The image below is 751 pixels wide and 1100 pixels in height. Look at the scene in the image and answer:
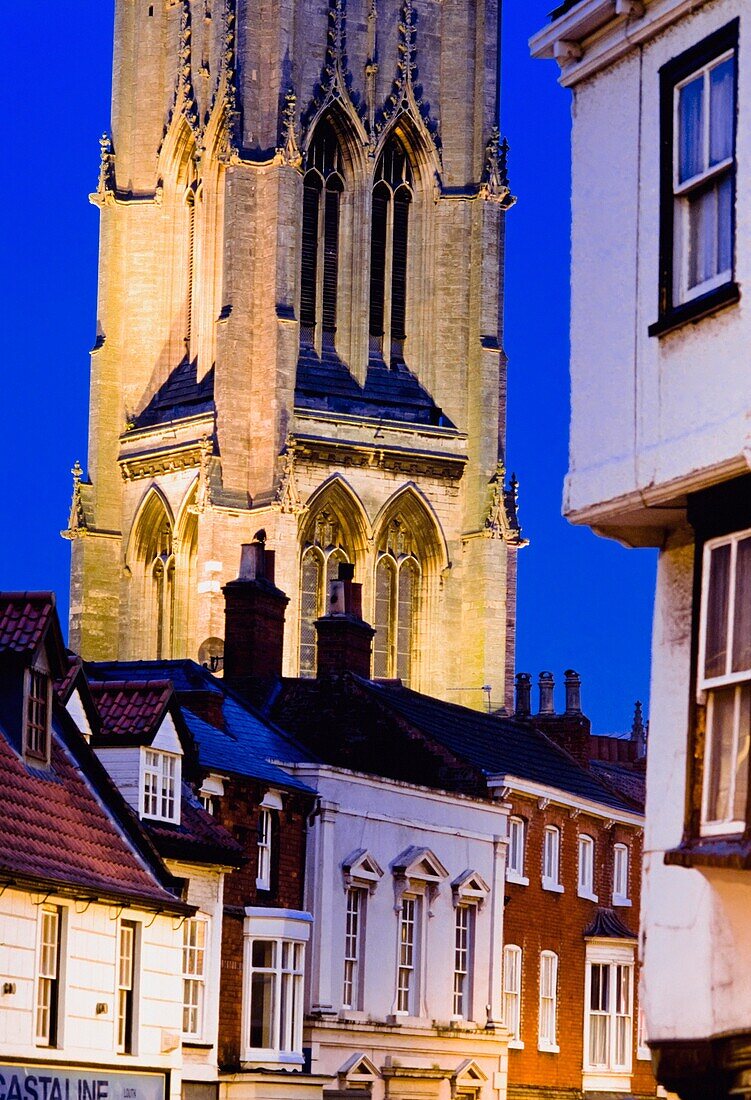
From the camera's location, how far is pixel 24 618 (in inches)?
1294

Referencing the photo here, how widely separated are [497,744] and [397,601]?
31.1 m

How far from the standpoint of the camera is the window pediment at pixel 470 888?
164 feet

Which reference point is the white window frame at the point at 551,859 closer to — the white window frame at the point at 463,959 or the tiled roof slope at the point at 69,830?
the white window frame at the point at 463,959

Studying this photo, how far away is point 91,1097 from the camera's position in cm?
3275

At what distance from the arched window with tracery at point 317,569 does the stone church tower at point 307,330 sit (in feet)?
0.27

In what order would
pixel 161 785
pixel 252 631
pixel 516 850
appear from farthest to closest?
pixel 252 631
pixel 516 850
pixel 161 785

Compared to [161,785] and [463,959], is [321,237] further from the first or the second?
[161,785]

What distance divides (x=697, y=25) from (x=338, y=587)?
1806 inches

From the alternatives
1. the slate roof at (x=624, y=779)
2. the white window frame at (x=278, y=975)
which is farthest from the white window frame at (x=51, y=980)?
the slate roof at (x=624, y=779)

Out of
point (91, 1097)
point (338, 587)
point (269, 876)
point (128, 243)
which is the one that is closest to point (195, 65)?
point (128, 243)

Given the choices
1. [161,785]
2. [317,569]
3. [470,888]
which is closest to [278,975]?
[161,785]

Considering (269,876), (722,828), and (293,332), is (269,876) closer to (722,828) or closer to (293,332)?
(722,828)

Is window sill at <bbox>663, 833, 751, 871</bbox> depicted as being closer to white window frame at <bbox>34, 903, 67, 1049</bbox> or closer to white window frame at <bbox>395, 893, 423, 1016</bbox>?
white window frame at <bbox>34, 903, 67, 1049</bbox>

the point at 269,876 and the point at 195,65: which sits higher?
the point at 195,65
